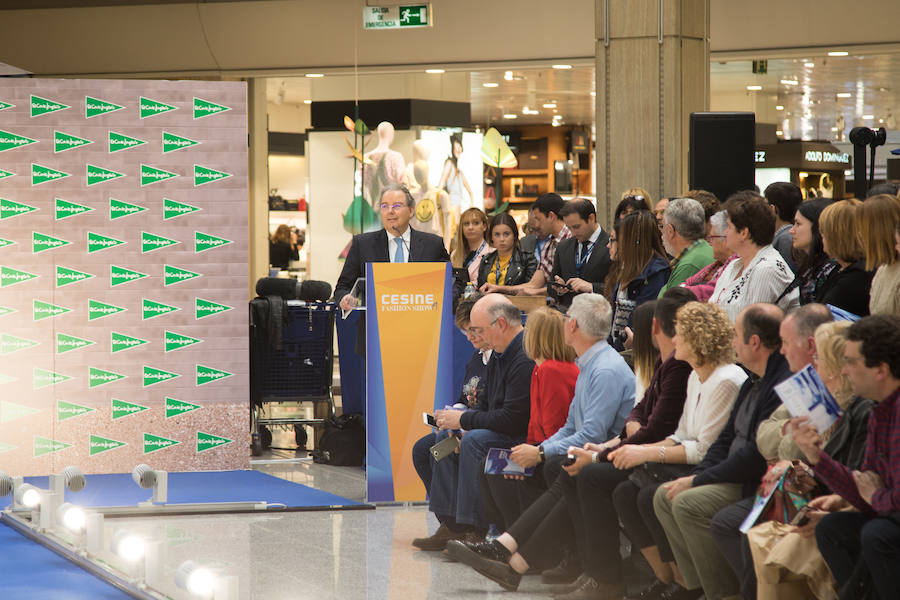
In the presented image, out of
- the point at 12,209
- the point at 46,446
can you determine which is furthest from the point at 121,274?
the point at 46,446

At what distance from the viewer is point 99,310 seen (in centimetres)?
746

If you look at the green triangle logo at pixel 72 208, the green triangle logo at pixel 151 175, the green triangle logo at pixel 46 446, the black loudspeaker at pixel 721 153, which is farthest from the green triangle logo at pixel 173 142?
the black loudspeaker at pixel 721 153

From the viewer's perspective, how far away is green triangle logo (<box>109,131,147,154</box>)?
7.46 metres

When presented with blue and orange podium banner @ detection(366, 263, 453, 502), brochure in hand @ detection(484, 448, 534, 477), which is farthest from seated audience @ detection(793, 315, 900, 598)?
blue and orange podium banner @ detection(366, 263, 453, 502)

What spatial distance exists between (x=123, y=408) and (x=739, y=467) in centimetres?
451

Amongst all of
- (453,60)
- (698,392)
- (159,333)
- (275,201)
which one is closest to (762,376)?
(698,392)

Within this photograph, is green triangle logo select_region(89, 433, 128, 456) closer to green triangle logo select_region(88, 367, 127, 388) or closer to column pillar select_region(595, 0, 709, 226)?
green triangle logo select_region(88, 367, 127, 388)

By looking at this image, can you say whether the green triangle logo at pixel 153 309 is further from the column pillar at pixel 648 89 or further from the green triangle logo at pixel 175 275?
the column pillar at pixel 648 89

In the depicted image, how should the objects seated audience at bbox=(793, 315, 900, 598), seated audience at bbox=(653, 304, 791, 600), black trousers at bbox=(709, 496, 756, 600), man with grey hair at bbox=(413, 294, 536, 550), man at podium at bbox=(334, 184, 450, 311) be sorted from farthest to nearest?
man at podium at bbox=(334, 184, 450, 311), man with grey hair at bbox=(413, 294, 536, 550), seated audience at bbox=(653, 304, 791, 600), black trousers at bbox=(709, 496, 756, 600), seated audience at bbox=(793, 315, 900, 598)

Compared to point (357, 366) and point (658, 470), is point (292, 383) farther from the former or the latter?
point (658, 470)

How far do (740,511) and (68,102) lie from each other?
511 centimetres

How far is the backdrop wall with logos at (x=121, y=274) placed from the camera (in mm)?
7410

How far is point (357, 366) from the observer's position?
27.9 ft

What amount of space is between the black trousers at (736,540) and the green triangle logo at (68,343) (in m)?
4.64
